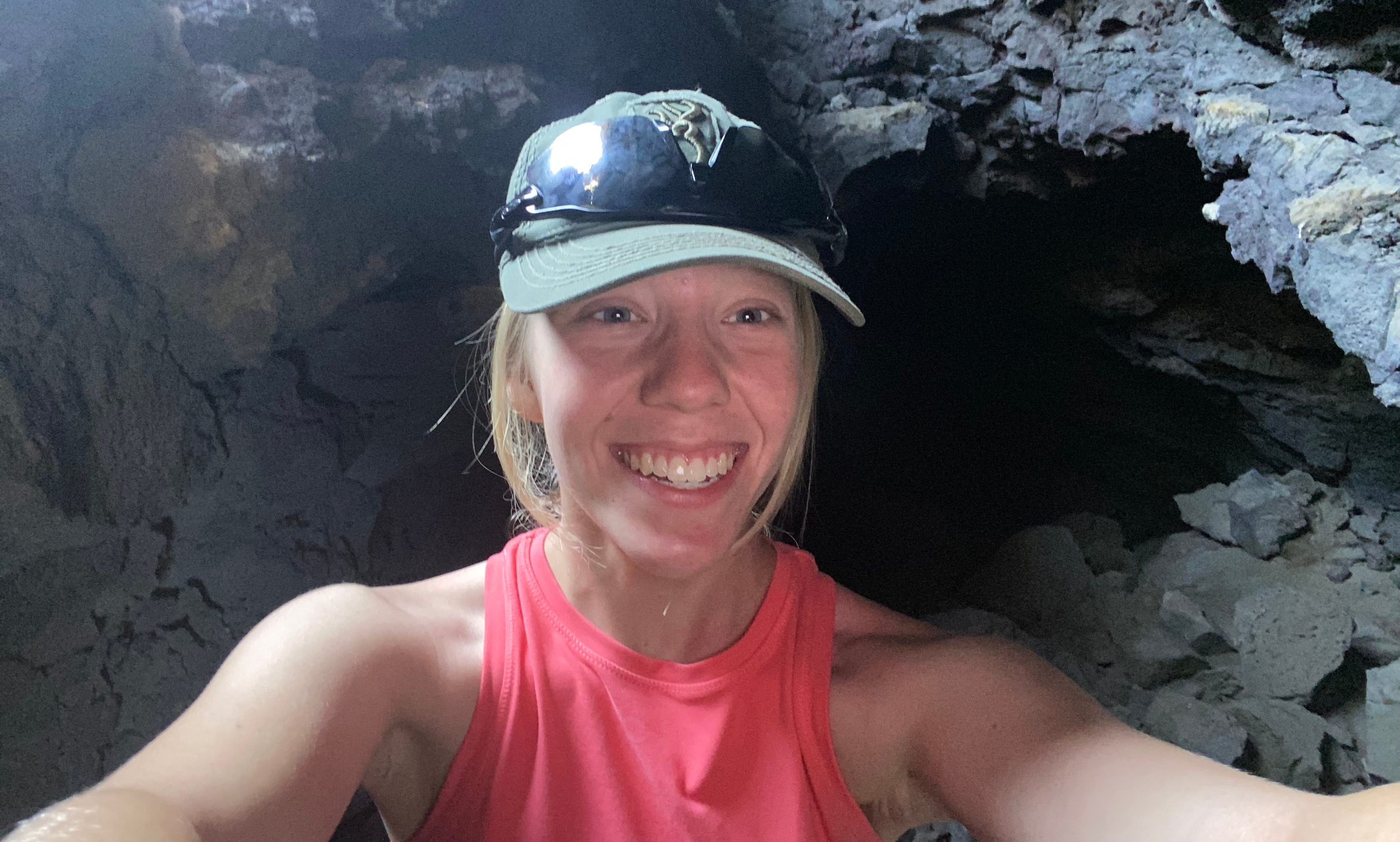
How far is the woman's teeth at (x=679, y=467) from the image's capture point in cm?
94

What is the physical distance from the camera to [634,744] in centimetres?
102

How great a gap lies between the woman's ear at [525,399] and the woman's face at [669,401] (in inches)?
4.3

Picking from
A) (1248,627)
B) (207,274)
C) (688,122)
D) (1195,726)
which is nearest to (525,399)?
(688,122)

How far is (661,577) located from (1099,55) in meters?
1.36

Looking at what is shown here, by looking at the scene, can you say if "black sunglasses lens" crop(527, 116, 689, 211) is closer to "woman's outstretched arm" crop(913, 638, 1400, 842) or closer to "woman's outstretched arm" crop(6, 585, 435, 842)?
"woman's outstretched arm" crop(6, 585, 435, 842)

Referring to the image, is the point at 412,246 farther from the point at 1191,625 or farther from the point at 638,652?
the point at 1191,625

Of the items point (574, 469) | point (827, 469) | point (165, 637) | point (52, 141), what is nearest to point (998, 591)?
point (827, 469)

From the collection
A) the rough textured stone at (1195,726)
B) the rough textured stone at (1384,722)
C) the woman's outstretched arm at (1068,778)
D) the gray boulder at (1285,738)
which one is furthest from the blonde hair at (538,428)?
the rough textured stone at (1384,722)

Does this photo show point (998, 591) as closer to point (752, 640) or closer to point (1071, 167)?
point (1071, 167)

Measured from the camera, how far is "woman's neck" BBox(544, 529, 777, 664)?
1.08 meters

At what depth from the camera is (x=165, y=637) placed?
1937 mm

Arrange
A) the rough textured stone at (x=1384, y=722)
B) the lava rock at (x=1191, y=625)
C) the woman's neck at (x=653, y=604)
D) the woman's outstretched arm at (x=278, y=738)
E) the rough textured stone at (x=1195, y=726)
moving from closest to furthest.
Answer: the woman's outstretched arm at (x=278, y=738)
the woman's neck at (x=653, y=604)
the rough textured stone at (x=1384, y=722)
the rough textured stone at (x=1195, y=726)
the lava rock at (x=1191, y=625)

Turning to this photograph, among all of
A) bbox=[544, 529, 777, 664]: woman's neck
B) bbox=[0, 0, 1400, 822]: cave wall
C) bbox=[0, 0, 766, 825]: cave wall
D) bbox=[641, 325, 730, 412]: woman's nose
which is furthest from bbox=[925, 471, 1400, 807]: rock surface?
bbox=[0, 0, 766, 825]: cave wall

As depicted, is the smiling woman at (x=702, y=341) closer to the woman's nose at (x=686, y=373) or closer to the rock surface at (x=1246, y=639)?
the woman's nose at (x=686, y=373)
